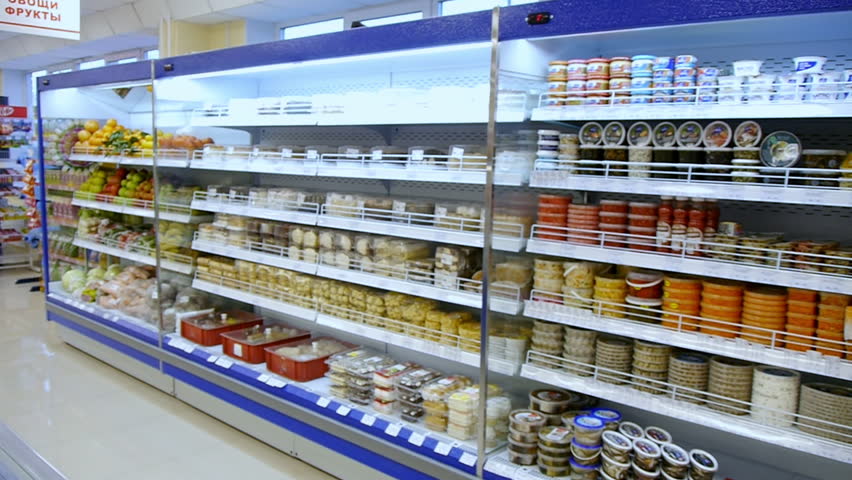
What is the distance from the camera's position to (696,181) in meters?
2.20

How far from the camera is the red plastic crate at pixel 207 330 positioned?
165 inches

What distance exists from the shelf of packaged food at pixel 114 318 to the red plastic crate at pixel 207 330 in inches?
10.3

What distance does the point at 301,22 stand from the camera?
5551 millimetres

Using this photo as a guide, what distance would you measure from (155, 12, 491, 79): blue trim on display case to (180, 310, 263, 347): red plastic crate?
5.46ft

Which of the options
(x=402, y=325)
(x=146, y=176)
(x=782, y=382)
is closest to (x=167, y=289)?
(x=146, y=176)

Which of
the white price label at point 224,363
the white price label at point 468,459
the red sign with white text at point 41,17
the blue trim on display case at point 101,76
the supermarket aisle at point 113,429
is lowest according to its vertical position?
the supermarket aisle at point 113,429

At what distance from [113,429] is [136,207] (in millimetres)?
1839

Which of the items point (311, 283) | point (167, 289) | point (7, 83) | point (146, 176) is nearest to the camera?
point (311, 283)

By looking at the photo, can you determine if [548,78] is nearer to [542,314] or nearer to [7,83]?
[542,314]

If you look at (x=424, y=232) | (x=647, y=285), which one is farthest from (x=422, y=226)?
(x=647, y=285)

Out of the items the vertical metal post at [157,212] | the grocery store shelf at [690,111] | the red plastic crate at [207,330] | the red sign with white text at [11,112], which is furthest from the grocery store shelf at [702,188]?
the red sign with white text at [11,112]

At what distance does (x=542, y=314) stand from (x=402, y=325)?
943 mm

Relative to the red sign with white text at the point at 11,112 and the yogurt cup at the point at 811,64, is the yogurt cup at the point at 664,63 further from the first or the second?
the red sign with white text at the point at 11,112

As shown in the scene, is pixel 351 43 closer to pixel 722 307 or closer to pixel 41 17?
pixel 722 307
